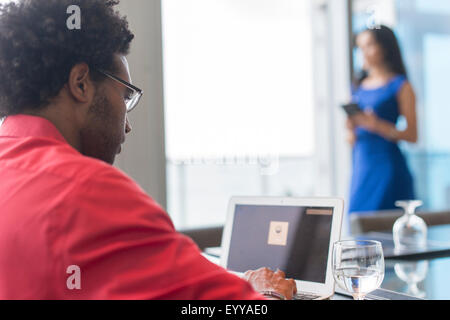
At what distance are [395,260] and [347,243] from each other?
0.60m

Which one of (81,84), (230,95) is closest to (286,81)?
(230,95)

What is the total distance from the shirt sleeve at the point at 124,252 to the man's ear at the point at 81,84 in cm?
25

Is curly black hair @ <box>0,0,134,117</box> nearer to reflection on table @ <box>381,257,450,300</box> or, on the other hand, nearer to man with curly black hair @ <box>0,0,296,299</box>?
man with curly black hair @ <box>0,0,296,299</box>

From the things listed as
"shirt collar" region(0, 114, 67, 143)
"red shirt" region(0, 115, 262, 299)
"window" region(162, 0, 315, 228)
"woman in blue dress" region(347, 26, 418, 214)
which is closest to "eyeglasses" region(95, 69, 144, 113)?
"shirt collar" region(0, 114, 67, 143)

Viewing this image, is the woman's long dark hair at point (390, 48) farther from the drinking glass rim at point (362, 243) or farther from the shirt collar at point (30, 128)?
the shirt collar at point (30, 128)

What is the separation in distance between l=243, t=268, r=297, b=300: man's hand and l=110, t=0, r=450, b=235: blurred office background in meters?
→ 2.67

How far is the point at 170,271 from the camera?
0.61 metres

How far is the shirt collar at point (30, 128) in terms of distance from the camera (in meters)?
0.79

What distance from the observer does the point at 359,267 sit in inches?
35.2

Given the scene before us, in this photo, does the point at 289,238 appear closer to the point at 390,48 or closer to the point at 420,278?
the point at 420,278

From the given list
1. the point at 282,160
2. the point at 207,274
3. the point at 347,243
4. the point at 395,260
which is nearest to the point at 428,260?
the point at 395,260

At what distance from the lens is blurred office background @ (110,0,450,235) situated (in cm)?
402
